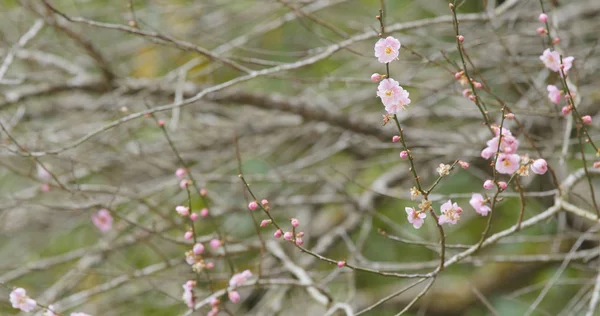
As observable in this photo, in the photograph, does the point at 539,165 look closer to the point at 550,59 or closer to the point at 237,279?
the point at 550,59

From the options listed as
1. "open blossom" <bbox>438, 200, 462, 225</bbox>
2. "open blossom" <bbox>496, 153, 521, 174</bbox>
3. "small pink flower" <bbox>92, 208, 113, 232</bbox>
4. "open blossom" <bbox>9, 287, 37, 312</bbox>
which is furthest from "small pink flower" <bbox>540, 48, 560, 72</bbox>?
"small pink flower" <bbox>92, 208, 113, 232</bbox>

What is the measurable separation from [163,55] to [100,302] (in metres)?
1.59

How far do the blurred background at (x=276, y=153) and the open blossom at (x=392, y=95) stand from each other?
83cm

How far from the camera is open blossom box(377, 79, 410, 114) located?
3.56ft

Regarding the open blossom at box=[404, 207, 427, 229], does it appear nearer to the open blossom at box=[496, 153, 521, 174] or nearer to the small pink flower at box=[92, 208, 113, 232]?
the open blossom at box=[496, 153, 521, 174]

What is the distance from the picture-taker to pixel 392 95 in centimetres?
109

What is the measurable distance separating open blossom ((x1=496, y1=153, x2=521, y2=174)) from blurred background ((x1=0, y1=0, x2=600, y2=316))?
707mm

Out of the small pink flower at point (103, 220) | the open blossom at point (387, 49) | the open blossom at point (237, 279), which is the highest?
the small pink flower at point (103, 220)

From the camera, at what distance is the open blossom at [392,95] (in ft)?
3.56

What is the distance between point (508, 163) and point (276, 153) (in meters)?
2.24

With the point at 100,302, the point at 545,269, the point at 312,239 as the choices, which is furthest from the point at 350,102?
the point at 100,302

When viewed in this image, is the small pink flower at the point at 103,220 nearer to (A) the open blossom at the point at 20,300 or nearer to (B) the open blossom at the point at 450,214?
(A) the open blossom at the point at 20,300

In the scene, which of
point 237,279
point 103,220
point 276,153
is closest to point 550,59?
point 237,279

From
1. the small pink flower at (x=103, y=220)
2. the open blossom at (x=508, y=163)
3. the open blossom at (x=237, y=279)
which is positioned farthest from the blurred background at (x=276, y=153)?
the open blossom at (x=508, y=163)
